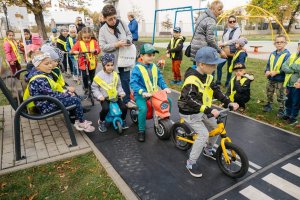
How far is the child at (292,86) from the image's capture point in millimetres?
4898

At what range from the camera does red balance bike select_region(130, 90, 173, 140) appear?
433cm

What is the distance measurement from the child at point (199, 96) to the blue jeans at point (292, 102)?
2.46 m

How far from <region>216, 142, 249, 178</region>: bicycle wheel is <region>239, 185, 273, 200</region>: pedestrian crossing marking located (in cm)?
21

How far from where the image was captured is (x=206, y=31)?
5.68 m

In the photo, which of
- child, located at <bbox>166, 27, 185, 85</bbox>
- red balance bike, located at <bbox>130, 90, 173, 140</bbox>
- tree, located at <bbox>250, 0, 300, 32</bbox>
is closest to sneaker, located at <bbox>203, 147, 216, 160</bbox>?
red balance bike, located at <bbox>130, 90, 173, 140</bbox>

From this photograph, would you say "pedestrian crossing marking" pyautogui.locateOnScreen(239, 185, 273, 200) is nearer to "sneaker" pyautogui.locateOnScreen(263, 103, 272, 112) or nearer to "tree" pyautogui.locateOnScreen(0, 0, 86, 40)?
"sneaker" pyautogui.locateOnScreen(263, 103, 272, 112)

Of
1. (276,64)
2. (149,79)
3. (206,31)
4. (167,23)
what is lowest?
(149,79)

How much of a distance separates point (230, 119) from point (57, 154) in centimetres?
379

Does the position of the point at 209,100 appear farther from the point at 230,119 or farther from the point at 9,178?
the point at 9,178

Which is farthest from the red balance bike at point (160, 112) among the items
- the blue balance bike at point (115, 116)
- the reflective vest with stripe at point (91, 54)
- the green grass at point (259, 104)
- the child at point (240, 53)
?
the child at point (240, 53)

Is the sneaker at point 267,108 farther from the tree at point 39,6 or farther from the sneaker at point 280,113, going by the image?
the tree at point 39,6

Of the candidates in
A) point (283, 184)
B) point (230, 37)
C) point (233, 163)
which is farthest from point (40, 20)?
point (283, 184)

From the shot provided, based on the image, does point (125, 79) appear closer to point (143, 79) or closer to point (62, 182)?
point (143, 79)

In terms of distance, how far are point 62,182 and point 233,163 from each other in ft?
8.56
